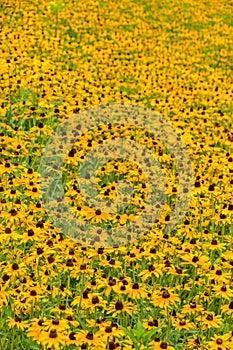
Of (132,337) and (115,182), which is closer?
(132,337)

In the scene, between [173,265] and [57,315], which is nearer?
[57,315]

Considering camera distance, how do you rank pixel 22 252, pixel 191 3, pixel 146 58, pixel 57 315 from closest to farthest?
pixel 57 315 → pixel 22 252 → pixel 146 58 → pixel 191 3

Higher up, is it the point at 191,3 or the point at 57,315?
the point at 191,3

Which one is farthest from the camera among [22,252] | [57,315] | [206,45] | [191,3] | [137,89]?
[191,3]

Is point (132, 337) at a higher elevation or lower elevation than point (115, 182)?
higher

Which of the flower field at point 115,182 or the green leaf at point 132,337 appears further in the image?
the flower field at point 115,182

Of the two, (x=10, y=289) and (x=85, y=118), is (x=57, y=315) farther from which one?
(x=85, y=118)

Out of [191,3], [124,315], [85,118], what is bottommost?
[124,315]

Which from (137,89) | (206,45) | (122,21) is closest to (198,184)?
(137,89)
